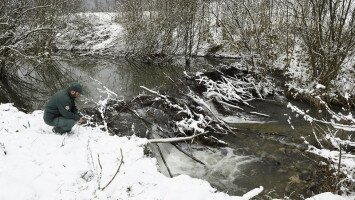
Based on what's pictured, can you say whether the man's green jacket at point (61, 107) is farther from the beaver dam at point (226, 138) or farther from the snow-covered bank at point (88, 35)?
the snow-covered bank at point (88, 35)

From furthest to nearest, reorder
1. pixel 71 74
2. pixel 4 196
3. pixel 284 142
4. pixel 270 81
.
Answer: pixel 71 74 → pixel 270 81 → pixel 284 142 → pixel 4 196

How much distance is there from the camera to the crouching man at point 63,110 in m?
7.21

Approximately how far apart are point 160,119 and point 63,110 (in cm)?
338

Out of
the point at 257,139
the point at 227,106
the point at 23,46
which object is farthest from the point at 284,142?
the point at 23,46

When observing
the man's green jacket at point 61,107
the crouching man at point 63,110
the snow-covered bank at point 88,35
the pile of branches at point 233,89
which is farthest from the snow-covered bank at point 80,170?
the snow-covered bank at point 88,35

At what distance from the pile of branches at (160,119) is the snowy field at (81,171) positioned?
1597mm

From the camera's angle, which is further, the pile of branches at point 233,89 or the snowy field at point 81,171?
the pile of branches at point 233,89

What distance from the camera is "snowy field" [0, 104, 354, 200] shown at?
506cm

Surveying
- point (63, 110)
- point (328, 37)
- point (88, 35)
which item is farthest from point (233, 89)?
point (88, 35)

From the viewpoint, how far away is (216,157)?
8617 millimetres

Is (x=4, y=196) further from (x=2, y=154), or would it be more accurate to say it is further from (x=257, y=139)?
(x=257, y=139)

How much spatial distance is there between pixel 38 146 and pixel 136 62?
16.2m

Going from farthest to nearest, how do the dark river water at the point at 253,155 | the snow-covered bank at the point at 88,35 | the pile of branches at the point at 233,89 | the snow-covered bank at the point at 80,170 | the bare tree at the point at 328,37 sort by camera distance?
the snow-covered bank at the point at 88,35, the pile of branches at the point at 233,89, the bare tree at the point at 328,37, the dark river water at the point at 253,155, the snow-covered bank at the point at 80,170

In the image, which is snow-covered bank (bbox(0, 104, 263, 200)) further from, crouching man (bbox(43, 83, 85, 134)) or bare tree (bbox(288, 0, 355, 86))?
bare tree (bbox(288, 0, 355, 86))
